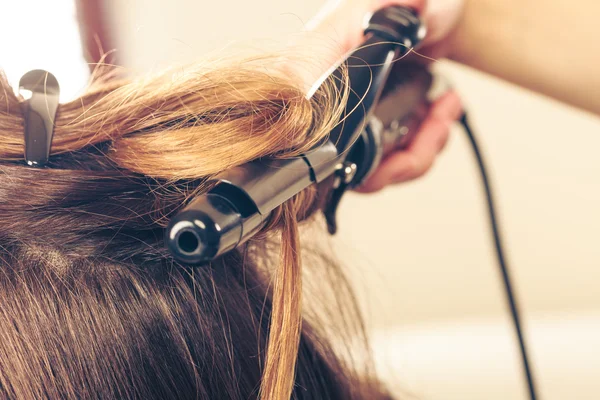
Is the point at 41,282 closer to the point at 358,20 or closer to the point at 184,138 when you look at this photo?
the point at 184,138

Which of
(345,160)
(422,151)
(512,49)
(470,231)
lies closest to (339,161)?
(345,160)

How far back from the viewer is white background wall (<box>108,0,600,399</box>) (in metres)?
1.20

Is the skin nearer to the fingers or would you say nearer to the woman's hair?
the fingers

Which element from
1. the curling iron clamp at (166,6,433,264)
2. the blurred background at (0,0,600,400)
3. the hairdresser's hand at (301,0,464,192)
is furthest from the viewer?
the blurred background at (0,0,600,400)

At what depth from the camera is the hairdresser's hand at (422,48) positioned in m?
0.64

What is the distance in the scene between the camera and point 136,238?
0.40 m

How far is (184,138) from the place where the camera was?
0.38 m

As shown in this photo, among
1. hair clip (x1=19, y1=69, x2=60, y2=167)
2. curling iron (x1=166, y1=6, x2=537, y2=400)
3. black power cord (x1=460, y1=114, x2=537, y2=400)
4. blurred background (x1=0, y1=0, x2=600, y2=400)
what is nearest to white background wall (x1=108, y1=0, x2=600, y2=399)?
blurred background (x1=0, y1=0, x2=600, y2=400)

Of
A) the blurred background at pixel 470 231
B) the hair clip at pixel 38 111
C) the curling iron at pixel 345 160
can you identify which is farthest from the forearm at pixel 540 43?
the hair clip at pixel 38 111

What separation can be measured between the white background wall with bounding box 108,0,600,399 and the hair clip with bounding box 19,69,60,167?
70 centimetres

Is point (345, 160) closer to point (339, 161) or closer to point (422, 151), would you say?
point (339, 161)

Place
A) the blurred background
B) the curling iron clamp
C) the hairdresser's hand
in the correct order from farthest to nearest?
the blurred background < the hairdresser's hand < the curling iron clamp

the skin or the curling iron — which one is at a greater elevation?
the skin

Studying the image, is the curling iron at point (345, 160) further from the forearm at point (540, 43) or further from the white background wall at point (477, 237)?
the white background wall at point (477, 237)
